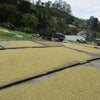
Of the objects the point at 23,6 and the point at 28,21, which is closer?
the point at 28,21

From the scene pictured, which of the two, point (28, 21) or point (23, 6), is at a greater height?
point (23, 6)

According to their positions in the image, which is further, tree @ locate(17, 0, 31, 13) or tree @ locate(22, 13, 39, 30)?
tree @ locate(17, 0, 31, 13)

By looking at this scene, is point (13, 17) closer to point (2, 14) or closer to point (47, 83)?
point (2, 14)

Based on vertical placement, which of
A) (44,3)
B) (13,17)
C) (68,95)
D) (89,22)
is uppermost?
(44,3)

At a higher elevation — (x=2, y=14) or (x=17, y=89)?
(x=2, y=14)

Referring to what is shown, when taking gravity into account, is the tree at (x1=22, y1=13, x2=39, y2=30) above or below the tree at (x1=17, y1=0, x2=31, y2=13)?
below

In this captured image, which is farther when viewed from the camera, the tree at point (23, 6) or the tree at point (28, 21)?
the tree at point (23, 6)

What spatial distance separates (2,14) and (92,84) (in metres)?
Answer: 14.2

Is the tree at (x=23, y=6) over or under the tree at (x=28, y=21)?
over

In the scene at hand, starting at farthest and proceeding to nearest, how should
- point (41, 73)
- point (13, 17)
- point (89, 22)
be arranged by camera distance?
point (89, 22)
point (13, 17)
point (41, 73)

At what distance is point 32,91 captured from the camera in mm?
1449

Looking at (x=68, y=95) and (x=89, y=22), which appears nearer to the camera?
(x=68, y=95)

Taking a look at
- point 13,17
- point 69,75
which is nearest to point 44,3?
point 13,17

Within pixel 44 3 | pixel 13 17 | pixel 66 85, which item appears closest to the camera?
pixel 66 85
